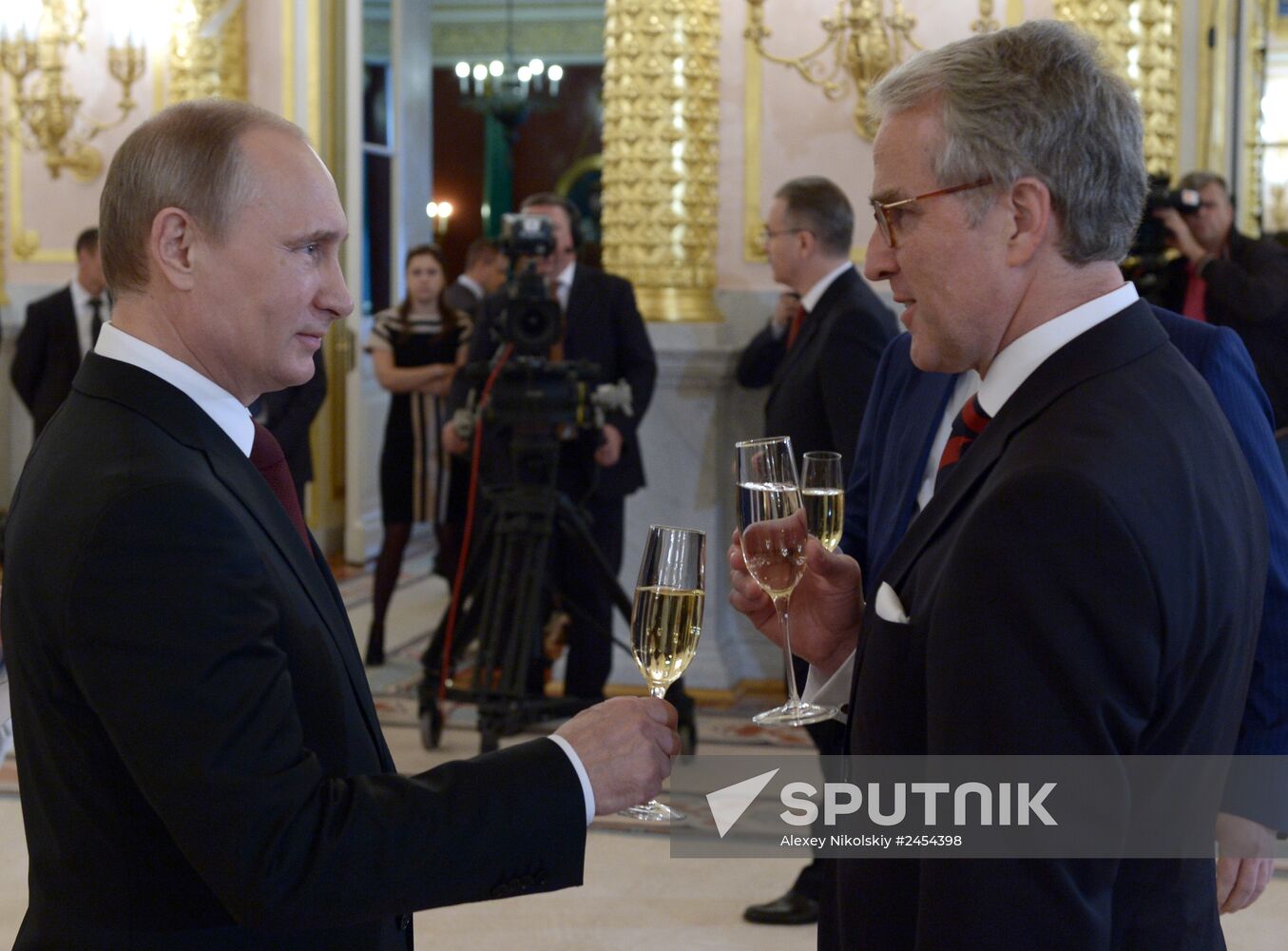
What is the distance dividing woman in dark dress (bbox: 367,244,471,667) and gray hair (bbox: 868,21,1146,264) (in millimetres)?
4253

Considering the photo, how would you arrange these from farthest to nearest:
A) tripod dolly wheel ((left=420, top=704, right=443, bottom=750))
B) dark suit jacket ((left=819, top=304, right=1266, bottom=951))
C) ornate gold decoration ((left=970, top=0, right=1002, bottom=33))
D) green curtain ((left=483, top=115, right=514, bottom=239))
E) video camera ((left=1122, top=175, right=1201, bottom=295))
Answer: green curtain ((left=483, top=115, right=514, bottom=239)), ornate gold decoration ((left=970, top=0, right=1002, bottom=33)), tripod dolly wheel ((left=420, top=704, right=443, bottom=750)), video camera ((left=1122, top=175, right=1201, bottom=295)), dark suit jacket ((left=819, top=304, right=1266, bottom=951))

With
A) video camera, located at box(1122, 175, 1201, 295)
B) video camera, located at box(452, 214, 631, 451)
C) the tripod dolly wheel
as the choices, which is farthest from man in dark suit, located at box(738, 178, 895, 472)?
the tripod dolly wheel

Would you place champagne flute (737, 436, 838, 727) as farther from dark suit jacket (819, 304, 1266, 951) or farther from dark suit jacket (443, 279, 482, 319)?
dark suit jacket (443, 279, 482, 319)

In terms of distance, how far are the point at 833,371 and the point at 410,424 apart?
233 cm

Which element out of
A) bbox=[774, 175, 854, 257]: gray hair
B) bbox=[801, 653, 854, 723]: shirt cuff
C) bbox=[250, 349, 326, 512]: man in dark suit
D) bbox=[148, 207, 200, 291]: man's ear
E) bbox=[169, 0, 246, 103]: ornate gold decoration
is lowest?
bbox=[801, 653, 854, 723]: shirt cuff

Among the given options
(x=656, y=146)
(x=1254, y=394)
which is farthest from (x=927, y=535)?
(x=656, y=146)

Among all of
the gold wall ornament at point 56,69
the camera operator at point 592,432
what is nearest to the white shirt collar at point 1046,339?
the camera operator at point 592,432

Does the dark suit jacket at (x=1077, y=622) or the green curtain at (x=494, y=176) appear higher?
the green curtain at (x=494, y=176)

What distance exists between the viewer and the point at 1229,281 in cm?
425

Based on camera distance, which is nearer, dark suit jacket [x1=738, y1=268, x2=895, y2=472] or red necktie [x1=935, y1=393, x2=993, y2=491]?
red necktie [x1=935, y1=393, x2=993, y2=491]

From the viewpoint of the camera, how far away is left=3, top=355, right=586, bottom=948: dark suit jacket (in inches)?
47.4

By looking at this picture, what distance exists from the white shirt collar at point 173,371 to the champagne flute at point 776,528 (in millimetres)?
661

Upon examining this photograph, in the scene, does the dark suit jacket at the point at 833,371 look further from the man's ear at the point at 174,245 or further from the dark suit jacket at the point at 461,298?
the man's ear at the point at 174,245

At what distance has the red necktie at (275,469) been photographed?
5.30ft
